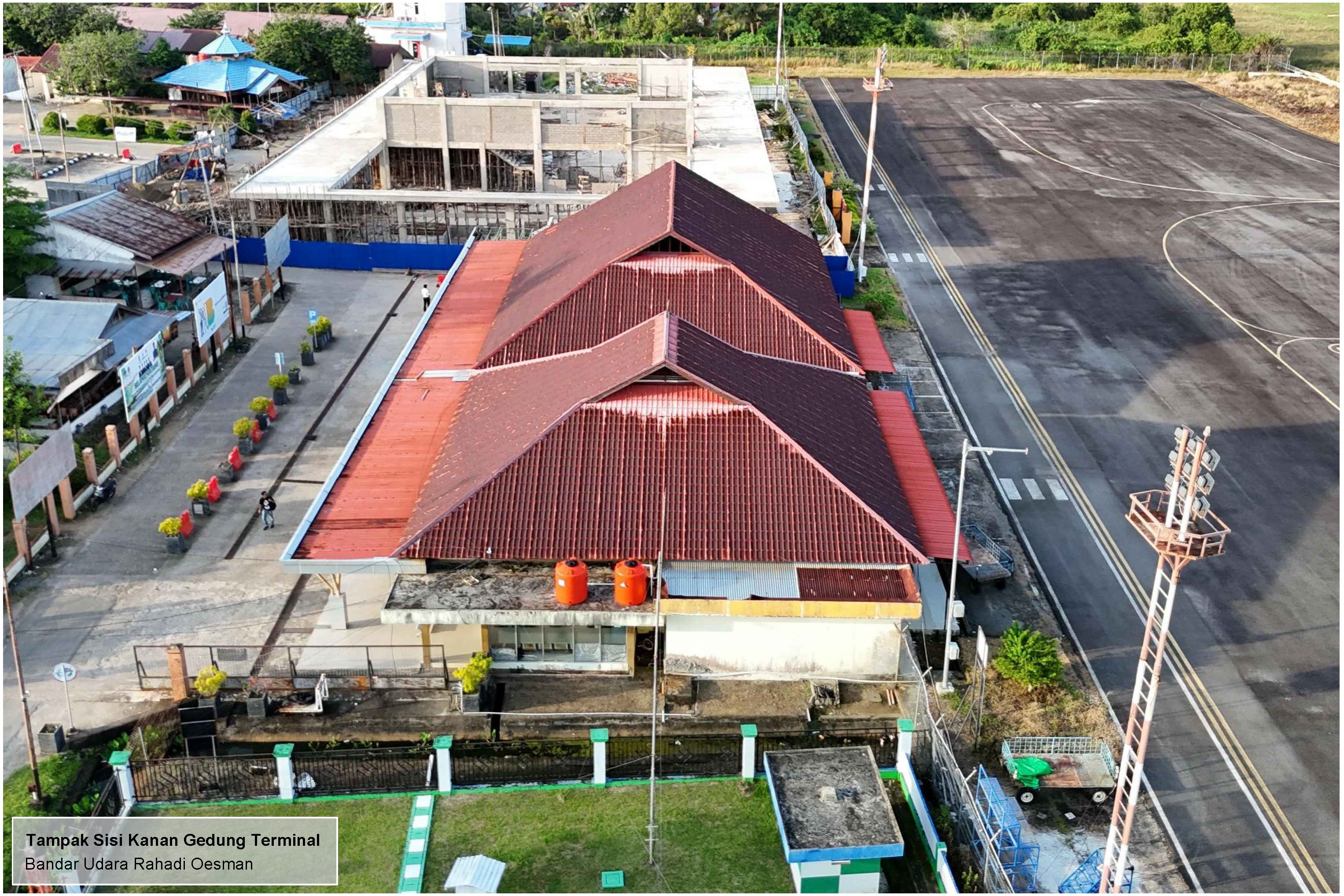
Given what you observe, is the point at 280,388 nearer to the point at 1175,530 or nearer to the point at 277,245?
the point at 277,245

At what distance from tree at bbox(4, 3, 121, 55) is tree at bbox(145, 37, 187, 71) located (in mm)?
7024

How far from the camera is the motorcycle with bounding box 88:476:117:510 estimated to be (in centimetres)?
4400

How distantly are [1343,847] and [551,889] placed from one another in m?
19.1

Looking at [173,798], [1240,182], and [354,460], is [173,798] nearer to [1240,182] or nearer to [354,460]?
[354,460]

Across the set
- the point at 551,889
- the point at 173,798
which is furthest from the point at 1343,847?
the point at 173,798

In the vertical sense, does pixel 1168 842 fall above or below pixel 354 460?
below

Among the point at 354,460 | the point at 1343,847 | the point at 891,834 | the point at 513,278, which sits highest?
the point at 513,278

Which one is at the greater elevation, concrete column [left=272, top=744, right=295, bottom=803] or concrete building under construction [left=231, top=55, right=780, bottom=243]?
concrete building under construction [left=231, top=55, right=780, bottom=243]

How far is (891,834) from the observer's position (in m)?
27.9

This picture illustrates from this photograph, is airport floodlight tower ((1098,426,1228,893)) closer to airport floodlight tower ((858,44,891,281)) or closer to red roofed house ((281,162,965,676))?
red roofed house ((281,162,965,676))

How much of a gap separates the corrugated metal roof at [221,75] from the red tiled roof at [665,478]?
72072 millimetres

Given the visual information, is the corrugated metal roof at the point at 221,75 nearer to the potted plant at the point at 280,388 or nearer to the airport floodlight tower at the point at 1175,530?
the potted plant at the point at 280,388

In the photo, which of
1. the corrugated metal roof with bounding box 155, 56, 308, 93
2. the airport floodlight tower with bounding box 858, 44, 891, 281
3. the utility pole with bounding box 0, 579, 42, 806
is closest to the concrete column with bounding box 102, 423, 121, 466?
the utility pole with bounding box 0, 579, 42, 806

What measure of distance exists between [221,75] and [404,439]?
233ft
